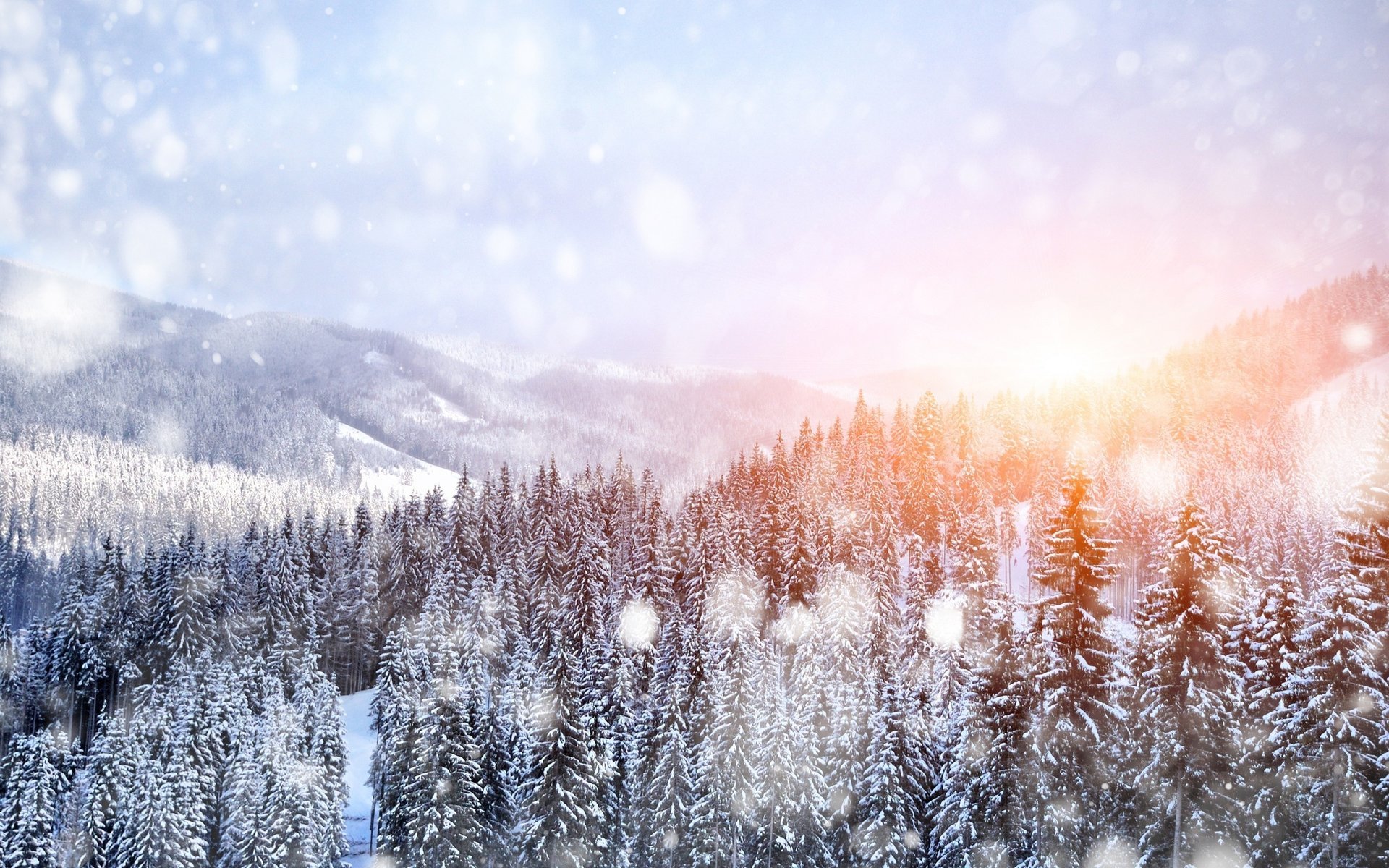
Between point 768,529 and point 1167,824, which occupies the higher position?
point 768,529

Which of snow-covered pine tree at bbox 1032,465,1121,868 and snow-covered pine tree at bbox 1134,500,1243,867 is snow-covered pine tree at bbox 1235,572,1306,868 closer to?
snow-covered pine tree at bbox 1134,500,1243,867

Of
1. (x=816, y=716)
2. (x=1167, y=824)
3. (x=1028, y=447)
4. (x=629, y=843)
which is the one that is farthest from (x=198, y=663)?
(x=1028, y=447)

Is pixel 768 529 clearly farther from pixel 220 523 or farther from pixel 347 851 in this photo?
pixel 220 523

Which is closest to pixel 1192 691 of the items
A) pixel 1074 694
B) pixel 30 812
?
pixel 1074 694

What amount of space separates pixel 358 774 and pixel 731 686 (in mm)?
37664

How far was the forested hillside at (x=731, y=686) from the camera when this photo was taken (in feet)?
74.2

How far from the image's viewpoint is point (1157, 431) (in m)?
129

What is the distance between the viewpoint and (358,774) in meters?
59.2

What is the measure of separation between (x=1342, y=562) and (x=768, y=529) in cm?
5063

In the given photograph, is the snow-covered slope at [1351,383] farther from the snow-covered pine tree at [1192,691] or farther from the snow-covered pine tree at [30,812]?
the snow-covered pine tree at [30,812]

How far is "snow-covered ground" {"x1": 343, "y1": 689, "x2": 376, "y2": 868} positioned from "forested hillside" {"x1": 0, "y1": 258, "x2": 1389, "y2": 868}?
1.64 metres

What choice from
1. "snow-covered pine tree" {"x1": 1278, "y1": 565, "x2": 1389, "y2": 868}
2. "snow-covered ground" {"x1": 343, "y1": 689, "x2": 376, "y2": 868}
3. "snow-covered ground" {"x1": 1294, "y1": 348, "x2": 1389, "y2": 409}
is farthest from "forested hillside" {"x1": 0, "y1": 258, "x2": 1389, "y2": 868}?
"snow-covered ground" {"x1": 1294, "y1": 348, "x2": 1389, "y2": 409}

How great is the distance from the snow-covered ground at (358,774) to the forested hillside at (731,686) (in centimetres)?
164

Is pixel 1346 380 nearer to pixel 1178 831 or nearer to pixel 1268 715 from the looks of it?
pixel 1268 715
